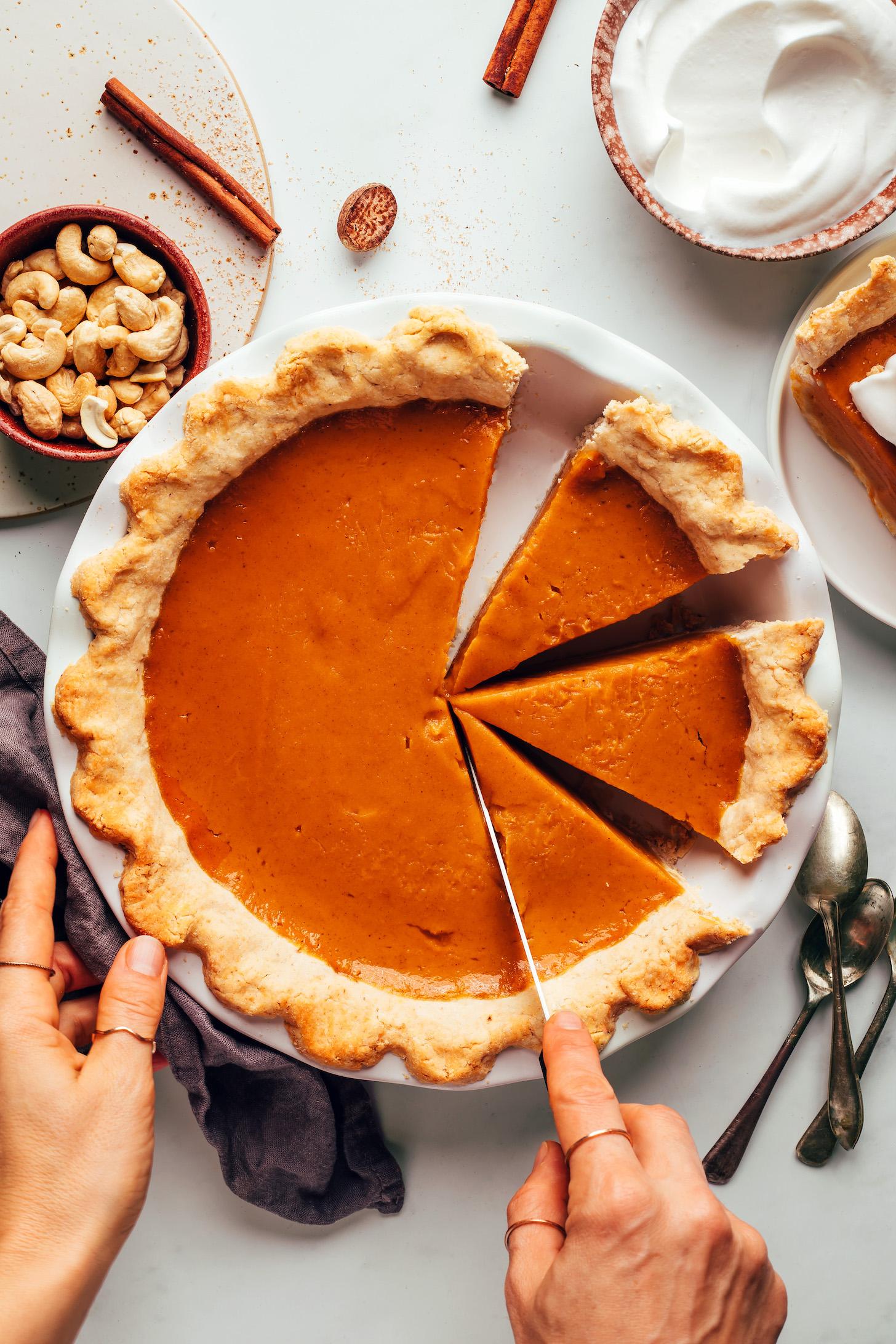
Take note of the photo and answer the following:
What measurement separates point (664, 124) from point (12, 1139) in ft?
11.2

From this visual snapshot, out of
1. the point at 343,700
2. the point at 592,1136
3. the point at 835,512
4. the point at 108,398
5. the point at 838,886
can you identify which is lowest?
the point at 592,1136

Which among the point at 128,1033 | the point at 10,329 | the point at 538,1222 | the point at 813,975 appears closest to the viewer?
the point at 538,1222

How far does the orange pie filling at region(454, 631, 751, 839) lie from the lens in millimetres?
2977

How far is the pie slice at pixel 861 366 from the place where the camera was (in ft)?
9.72

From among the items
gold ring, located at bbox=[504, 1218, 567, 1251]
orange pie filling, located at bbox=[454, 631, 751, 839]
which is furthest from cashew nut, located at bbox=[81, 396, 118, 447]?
gold ring, located at bbox=[504, 1218, 567, 1251]

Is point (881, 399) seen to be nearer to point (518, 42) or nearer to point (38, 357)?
point (518, 42)

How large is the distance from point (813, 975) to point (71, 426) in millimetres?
3002

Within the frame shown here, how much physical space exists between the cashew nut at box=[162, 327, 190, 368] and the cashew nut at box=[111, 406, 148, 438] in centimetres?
18

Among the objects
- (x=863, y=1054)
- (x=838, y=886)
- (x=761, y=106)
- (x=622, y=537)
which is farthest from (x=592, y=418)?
(x=863, y=1054)

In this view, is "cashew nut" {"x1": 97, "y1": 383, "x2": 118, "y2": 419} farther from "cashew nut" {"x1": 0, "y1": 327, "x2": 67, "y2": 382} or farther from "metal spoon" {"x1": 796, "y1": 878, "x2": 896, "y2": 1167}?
"metal spoon" {"x1": 796, "y1": 878, "x2": 896, "y2": 1167}

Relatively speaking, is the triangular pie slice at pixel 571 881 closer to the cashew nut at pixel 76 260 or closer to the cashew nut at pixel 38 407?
the cashew nut at pixel 38 407

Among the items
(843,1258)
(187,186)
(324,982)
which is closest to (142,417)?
(187,186)

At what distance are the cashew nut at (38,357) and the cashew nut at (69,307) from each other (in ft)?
0.19

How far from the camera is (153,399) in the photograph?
3.02 metres
